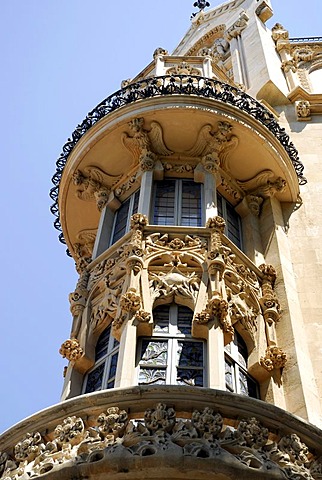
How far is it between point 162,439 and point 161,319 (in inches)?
157

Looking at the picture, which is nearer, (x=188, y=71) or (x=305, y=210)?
(x=305, y=210)

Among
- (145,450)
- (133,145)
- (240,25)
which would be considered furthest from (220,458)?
(240,25)

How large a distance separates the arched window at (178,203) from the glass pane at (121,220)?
79cm

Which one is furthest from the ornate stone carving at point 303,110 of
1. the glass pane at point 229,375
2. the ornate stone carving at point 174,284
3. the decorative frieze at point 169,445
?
the decorative frieze at point 169,445

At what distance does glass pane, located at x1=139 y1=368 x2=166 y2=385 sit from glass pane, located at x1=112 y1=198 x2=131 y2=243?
4.64 m

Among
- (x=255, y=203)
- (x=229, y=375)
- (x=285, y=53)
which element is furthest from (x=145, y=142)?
(x=285, y=53)

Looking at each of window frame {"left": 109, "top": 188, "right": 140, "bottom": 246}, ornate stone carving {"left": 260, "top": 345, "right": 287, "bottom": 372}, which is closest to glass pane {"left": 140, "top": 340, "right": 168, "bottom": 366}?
ornate stone carving {"left": 260, "top": 345, "right": 287, "bottom": 372}

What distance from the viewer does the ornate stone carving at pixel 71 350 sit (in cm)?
1276

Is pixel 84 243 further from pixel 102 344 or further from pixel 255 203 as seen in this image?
pixel 102 344

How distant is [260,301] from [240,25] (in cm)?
1913

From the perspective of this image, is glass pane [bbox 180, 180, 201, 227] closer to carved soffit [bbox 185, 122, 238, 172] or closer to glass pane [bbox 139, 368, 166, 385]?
carved soffit [bbox 185, 122, 238, 172]

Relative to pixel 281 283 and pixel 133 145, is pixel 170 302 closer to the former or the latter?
pixel 281 283

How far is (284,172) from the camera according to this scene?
679 inches

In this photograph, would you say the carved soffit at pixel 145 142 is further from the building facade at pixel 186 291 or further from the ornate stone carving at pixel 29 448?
the ornate stone carving at pixel 29 448
